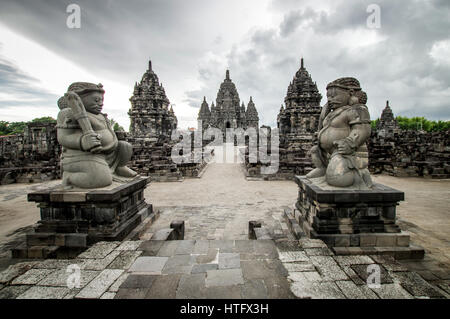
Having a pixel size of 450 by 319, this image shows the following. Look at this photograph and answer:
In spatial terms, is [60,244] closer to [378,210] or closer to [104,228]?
[104,228]

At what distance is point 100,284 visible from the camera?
6.88ft

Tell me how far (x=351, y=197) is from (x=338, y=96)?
158 cm

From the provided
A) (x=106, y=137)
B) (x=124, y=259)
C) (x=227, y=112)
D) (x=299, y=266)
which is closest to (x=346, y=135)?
(x=299, y=266)

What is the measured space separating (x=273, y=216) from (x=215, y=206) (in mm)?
1646

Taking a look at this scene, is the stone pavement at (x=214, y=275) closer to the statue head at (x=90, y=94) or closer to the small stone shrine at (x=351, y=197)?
the small stone shrine at (x=351, y=197)

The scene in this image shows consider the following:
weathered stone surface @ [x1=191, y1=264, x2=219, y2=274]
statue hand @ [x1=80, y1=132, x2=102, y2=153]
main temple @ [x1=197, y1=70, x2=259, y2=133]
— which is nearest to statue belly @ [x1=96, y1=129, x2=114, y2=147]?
statue hand @ [x1=80, y1=132, x2=102, y2=153]

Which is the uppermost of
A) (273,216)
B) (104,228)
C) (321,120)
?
(321,120)

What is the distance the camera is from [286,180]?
31.4ft

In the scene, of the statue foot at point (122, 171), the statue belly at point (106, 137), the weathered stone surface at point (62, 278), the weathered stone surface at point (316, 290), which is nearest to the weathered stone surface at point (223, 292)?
the weathered stone surface at point (316, 290)

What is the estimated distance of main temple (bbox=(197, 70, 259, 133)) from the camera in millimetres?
41562

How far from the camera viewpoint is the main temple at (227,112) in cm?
4156

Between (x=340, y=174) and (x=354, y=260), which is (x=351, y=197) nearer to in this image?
(x=340, y=174)

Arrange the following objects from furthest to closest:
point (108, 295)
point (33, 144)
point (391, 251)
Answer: point (33, 144)
point (391, 251)
point (108, 295)
